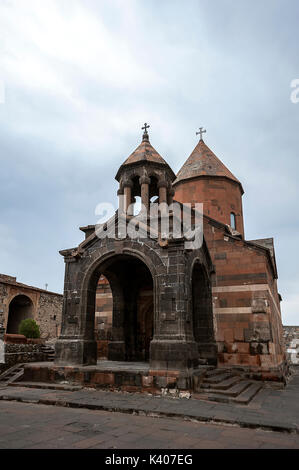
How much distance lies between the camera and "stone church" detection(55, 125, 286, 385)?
9.15 m

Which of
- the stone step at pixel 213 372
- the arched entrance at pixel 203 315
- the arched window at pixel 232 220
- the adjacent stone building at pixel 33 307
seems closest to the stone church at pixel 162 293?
the arched entrance at pixel 203 315

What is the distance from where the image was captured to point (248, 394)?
8594 millimetres

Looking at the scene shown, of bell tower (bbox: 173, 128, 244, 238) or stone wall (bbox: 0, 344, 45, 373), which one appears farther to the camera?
bell tower (bbox: 173, 128, 244, 238)

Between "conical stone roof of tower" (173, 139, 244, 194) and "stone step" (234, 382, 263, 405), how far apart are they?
1118cm

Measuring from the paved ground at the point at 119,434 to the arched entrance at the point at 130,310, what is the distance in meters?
6.78

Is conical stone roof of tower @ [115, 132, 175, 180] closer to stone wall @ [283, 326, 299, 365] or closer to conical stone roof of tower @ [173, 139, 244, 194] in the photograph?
conical stone roof of tower @ [173, 139, 244, 194]

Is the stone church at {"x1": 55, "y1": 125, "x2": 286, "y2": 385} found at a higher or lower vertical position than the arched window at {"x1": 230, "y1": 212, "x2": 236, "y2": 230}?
lower

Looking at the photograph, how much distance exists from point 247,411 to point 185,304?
304 centimetres

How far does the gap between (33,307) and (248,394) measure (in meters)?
19.7

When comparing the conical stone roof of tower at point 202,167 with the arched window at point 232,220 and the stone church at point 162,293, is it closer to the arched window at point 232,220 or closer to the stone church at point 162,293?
the arched window at point 232,220

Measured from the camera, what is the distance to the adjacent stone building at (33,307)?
2375 cm

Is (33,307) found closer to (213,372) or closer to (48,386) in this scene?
(48,386)

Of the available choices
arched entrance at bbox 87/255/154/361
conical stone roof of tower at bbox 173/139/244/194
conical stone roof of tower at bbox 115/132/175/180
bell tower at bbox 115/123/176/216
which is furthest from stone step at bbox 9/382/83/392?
conical stone roof of tower at bbox 173/139/244/194

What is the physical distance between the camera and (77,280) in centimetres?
1058
